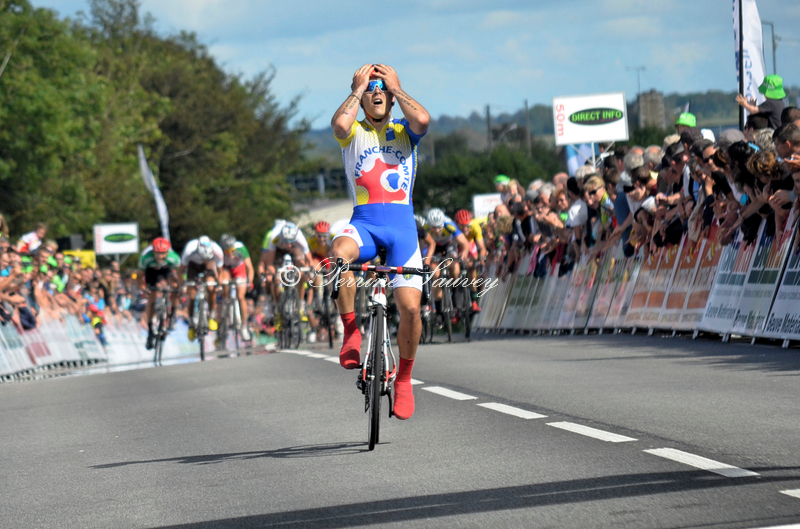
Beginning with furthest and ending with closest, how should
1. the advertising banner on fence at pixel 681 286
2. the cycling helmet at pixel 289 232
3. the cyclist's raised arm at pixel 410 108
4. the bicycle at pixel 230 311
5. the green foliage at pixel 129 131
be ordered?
the green foliage at pixel 129 131
the bicycle at pixel 230 311
the cycling helmet at pixel 289 232
the advertising banner on fence at pixel 681 286
the cyclist's raised arm at pixel 410 108

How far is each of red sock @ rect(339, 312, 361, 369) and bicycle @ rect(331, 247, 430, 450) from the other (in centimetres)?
10

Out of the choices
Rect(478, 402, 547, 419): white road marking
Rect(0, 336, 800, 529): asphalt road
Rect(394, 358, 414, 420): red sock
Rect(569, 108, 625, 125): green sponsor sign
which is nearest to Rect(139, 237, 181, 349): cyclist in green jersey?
Rect(0, 336, 800, 529): asphalt road

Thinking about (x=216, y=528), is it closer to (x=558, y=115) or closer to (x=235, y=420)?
(x=235, y=420)

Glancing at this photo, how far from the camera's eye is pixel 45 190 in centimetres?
5128

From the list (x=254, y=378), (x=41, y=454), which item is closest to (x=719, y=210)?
(x=254, y=378)

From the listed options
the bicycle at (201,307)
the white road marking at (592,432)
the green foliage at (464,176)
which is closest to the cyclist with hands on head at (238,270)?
the bicycle at (201,307)

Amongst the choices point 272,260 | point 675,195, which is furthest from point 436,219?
point 675,195

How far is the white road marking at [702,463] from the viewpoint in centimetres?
637

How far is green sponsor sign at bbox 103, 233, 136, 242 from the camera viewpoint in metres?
49.9

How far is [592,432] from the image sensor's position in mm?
8164

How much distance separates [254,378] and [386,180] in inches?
255

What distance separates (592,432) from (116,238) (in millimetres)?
43547

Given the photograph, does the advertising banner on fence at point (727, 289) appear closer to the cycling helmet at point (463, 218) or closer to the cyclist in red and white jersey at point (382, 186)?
the cycling helmet at point (463, 218)

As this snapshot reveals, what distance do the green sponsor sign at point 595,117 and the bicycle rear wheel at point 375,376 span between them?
35850 mm
